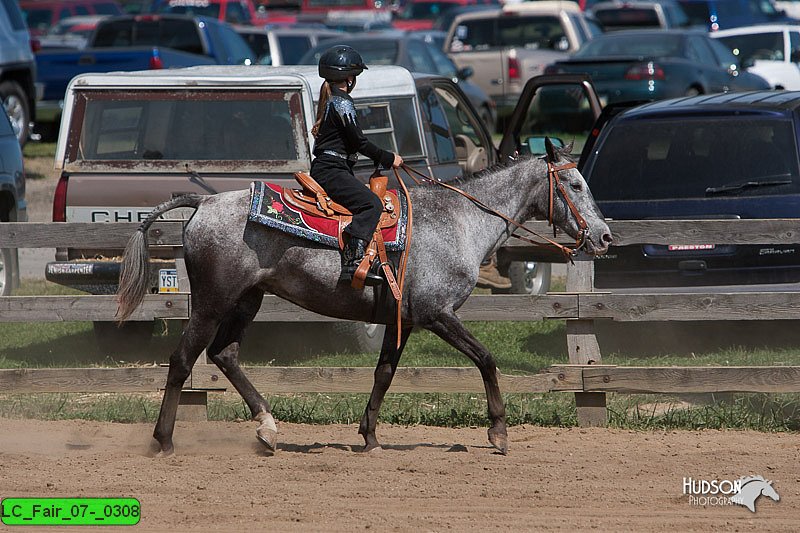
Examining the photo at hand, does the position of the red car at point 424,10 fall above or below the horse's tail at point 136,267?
below

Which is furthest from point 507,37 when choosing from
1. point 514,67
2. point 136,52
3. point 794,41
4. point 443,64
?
A: point 136,52

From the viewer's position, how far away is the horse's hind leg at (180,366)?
7730 mm

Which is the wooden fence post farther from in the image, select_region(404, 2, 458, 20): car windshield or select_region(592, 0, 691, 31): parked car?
select_region(404, 2, 458, 20): car windshield

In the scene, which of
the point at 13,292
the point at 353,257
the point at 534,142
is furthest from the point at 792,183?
the point at 13,292

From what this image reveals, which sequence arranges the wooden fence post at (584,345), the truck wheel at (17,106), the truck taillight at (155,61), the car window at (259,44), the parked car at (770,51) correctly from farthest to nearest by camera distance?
the car window at (259,44)
the parked car at (770,51)
the truck taillight at (155,61)
the truck wheel at (17,106)
the wooden fence post at (584,345)

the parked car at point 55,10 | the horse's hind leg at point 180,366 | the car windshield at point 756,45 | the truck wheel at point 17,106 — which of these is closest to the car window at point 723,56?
the car windshield at point 756,45

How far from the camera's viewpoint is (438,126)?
11.9m

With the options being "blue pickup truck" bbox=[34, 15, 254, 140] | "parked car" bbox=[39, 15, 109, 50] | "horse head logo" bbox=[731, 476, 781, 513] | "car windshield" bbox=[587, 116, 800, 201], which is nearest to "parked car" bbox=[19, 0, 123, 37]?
"parked car" bbox=[39, 15, 109, 50]

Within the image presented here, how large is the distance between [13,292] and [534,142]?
19.9 ft

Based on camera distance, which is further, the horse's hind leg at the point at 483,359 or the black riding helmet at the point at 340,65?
the horse's hind leg at the point at 483,359

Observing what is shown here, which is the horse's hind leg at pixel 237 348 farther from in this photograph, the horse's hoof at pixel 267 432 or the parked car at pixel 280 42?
the parked car at pixel 280 42

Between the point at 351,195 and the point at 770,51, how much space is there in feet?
65.9

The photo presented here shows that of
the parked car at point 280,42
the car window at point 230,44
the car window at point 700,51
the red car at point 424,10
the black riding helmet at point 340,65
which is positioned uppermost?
the black riding helmet at point 340,65

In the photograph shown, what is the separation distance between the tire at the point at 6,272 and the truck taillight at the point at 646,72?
12.5 meters
